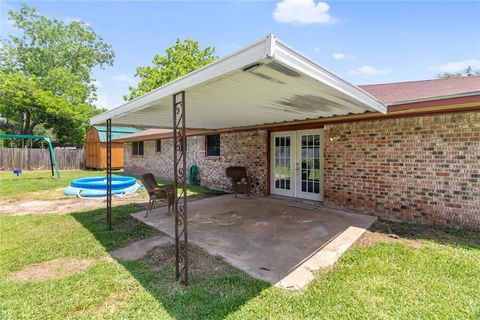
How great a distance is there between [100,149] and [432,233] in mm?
20125

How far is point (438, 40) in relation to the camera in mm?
7355

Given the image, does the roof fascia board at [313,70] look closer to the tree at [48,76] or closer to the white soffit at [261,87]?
the white soffit at [261,87]

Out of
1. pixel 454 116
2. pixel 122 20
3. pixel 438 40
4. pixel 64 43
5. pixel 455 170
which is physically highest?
pixel 64 43

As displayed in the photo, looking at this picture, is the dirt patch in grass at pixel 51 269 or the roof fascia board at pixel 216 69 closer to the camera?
the roof fascia board at pixel 216 69

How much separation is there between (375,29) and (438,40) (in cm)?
223

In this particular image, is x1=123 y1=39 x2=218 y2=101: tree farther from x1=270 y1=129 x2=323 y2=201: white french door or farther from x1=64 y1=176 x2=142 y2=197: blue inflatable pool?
x1=270 y1=129 x2=323 y2=201: white french door

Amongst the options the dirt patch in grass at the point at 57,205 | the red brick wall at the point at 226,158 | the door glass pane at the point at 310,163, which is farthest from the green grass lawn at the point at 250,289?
the red brick wall at the point at 226,158

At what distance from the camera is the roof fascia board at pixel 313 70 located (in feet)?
6.95

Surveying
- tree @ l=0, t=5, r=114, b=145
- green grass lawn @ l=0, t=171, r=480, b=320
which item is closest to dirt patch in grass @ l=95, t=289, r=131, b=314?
green grass lawn @ l=0, t=171, r=480, b=320

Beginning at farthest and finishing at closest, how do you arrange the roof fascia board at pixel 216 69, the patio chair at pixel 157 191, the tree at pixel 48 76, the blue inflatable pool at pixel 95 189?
the tree at pixel 48 76, the blue inflatable pool at pixel 95 189, the patio chair at pixel 157 191, the roof fascia board at pixel 216 69

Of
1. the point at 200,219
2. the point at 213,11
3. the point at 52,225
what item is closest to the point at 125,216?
the point at 52,225

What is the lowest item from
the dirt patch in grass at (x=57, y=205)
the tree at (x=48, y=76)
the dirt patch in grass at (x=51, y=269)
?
the dirt patch in grass at (x=51, y=269)

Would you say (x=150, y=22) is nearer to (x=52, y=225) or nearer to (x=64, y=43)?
(x=52, y=225)

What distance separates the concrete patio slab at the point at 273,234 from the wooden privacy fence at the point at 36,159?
716 inches
